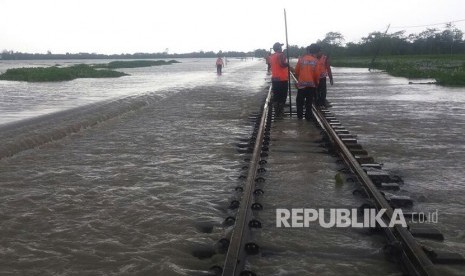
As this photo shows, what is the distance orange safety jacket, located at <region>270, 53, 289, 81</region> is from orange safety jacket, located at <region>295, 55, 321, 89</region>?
1.07 m

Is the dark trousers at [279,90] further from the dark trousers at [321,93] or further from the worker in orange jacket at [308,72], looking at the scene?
the dark trousers at [321,93]

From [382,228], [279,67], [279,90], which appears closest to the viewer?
[382,228]

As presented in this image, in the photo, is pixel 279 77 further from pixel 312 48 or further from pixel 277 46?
pixel 312 48

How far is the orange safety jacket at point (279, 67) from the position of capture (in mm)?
11898

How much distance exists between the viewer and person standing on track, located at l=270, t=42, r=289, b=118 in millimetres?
11906

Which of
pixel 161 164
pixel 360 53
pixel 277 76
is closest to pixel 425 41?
pixel 360 53

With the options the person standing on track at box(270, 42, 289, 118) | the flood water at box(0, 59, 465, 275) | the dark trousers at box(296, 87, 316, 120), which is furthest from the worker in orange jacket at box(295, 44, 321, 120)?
the flood water at box(0, 59, 465, 275)

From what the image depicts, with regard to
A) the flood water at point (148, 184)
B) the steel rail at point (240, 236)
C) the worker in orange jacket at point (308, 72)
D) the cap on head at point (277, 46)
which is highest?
the cap on head at point (277, 46)

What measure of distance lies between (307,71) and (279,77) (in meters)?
1.60

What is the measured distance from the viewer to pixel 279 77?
40.4 ft

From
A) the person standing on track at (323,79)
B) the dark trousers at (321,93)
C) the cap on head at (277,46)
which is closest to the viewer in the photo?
the cap on head at (277,46)

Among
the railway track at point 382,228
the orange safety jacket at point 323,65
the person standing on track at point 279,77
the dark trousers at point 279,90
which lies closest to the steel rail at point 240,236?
the railway track at point 382,228

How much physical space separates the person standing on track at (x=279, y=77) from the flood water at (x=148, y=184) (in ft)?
3.21

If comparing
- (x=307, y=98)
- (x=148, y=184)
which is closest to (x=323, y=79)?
(x=307, y=98)
